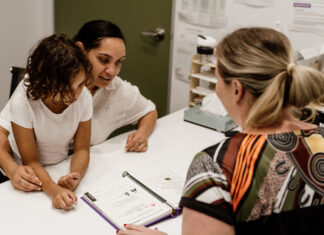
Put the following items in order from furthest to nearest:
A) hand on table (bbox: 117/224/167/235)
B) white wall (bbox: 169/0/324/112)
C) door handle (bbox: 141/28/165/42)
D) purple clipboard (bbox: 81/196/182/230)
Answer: door handle (bbox: 141/28/165/42), white wall (bbox: 169/0/324/112), purple clipboard (bbox: 81/196/182/230), hand on table (bbox: 117/224/167/235)

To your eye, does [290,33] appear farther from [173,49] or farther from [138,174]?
[138,174]

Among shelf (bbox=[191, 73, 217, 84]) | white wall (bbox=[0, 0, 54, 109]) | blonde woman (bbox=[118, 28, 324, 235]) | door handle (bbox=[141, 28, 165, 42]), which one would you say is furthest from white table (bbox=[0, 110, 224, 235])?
white wall (bbox=[0, 0, 54, 109])

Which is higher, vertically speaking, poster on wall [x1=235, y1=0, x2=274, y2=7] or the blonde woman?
poster on wall [x1=235, y1=0, x2=274, y2=7]

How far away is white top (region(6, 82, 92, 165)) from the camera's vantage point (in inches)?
52.9

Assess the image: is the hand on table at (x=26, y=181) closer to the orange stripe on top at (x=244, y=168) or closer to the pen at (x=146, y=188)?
the pen at (x=146, y=188)

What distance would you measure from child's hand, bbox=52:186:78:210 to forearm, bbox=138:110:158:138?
1.94 ft

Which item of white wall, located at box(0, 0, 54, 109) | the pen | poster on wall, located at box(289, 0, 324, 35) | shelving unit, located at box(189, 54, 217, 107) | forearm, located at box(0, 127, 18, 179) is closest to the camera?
the pen

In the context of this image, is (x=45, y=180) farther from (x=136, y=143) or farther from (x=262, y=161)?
(x=262, y=161)

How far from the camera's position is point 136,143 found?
163 centimetres

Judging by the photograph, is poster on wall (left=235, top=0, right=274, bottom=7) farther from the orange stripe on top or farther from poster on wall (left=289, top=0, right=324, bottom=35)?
the orange stripe on top

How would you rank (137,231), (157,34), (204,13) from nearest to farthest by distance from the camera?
(137,231), (204,13), (157,34)

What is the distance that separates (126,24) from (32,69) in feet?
4.55

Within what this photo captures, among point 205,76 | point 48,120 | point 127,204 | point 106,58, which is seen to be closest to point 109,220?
point 127,204

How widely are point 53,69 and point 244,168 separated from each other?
0.78 meters
